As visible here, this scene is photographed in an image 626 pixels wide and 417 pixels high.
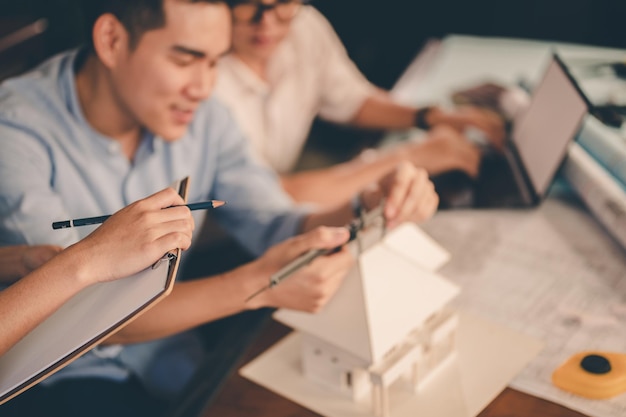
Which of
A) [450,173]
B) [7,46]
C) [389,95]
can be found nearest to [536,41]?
[389,95]

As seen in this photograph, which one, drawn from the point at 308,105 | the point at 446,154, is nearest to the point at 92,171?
the point at 446,154

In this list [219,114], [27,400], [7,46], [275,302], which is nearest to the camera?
[275,302]

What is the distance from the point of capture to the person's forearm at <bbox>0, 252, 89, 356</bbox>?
736 millimetres

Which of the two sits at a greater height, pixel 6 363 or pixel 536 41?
pixel 6 363

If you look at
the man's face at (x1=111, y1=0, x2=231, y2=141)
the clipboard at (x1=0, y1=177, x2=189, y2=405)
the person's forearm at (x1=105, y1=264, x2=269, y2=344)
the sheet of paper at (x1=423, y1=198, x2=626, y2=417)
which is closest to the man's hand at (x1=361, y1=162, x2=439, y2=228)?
the sheet of paper at (x1=423, y1=198, x2=626, y2=417)

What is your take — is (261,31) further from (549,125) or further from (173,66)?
(549,125)

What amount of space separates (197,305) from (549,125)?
970mm

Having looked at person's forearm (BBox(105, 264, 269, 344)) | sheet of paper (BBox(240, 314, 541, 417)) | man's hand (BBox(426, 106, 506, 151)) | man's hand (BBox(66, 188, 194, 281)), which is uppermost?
man's hand (BBox(66, 188, 194, 281))

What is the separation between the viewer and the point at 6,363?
754 mm

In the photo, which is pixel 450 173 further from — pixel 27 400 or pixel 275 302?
pixel 27 400

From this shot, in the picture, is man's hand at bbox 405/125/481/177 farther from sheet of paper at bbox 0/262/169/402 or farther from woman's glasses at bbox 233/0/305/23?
sheet of paper at bbox 0/262/169/402

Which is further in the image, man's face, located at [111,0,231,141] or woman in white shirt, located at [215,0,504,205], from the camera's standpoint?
woman in white shirt, located at [215,0,504,205]

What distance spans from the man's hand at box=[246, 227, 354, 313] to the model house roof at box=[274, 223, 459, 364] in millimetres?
16

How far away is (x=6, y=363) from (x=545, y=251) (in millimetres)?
1056
